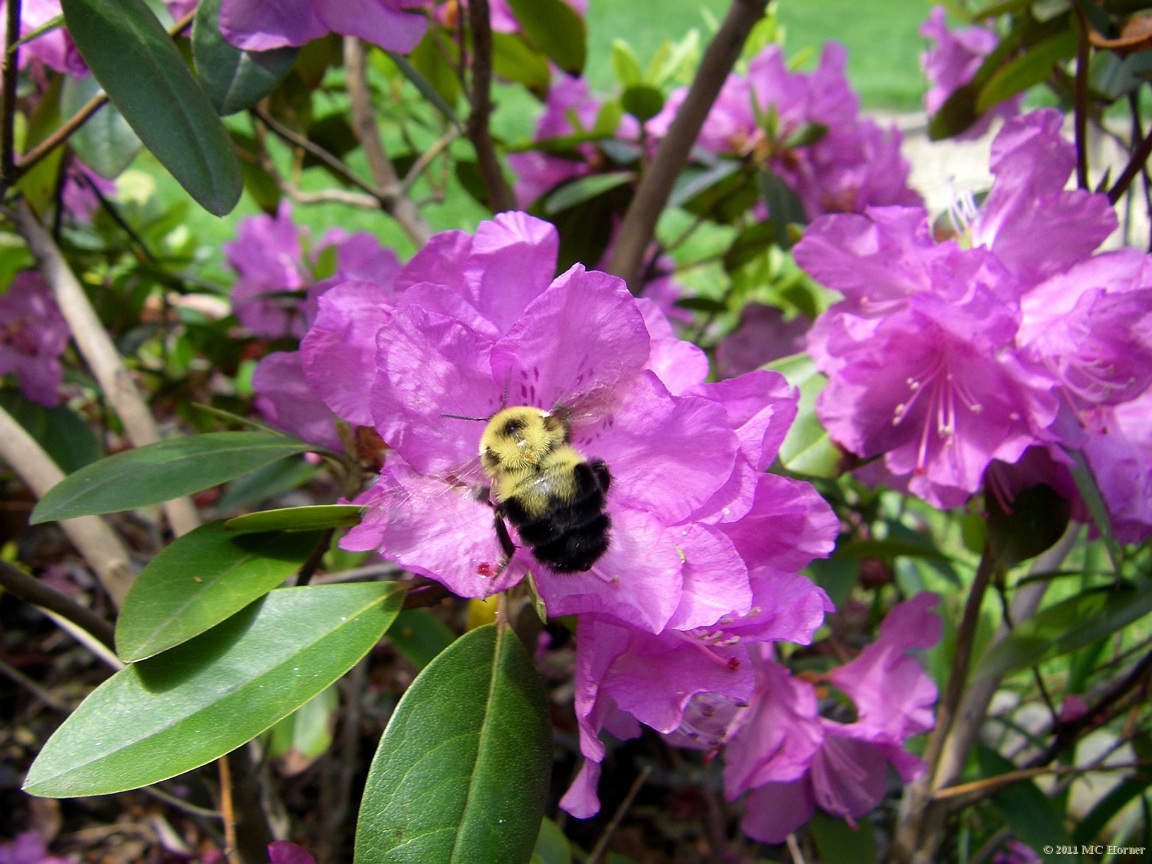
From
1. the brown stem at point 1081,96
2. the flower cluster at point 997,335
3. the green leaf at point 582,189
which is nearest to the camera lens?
the flower cluster at point 997,335

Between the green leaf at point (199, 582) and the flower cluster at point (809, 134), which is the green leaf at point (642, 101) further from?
the green leaf at point (199, 582)

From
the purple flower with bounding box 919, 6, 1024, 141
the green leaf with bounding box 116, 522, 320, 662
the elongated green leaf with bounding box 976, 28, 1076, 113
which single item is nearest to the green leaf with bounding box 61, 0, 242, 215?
the green leaf with bounding box 116, 522, 320, 662

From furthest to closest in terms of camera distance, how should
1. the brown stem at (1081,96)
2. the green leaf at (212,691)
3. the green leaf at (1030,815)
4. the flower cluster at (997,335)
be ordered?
the green leaf at (1030,815)
the brown stem at (1081,96)
the flower cluster at (997,335)
the green leaf at (212,691)

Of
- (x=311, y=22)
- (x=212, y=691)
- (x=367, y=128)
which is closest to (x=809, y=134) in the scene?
(x=367, y=128)

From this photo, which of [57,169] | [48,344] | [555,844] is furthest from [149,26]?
[48,344]

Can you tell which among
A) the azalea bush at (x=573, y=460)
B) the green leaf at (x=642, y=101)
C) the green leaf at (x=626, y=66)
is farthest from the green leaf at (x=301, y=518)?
the green leaf at (x=626, y=66)

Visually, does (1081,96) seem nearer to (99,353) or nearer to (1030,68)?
(1030,68)

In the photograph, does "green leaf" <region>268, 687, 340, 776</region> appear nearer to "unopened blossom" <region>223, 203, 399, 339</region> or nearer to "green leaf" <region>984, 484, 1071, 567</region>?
"unopened blossom" <region>223, 203, 399, 339</region>
